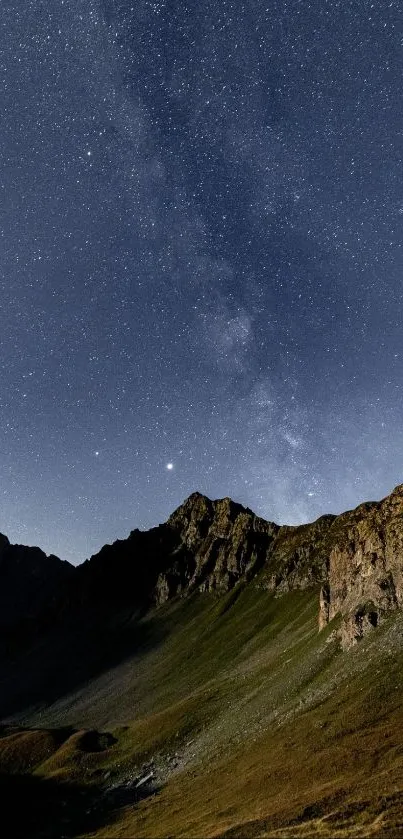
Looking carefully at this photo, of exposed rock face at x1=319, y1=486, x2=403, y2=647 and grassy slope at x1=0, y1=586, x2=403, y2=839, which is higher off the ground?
exposed rock face at x1=319, y1=486, x2=403, y2=647

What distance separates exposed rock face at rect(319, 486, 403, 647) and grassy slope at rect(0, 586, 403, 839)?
4517 millimetres

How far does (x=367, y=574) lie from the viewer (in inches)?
4001

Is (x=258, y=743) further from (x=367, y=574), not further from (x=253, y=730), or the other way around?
(x=367, y=574)

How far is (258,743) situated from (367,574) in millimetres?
45873

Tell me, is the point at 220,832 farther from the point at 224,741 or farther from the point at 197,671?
the point at 197,671

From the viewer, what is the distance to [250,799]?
4675 centimetres

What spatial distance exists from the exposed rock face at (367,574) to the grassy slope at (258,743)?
4.52m

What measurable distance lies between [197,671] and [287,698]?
68550mm

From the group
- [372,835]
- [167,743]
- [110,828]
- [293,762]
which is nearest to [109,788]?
[167,743]

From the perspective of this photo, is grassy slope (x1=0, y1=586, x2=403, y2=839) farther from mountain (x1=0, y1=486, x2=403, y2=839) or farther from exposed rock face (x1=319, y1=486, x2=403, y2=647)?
exposed rock face (x1=319, y1=486, x2=403, y2=647)

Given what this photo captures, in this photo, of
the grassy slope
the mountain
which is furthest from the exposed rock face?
the grassy slope

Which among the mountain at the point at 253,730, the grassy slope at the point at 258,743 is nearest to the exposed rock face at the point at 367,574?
the mountain at the point at 253,730

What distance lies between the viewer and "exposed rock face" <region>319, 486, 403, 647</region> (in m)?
83.9

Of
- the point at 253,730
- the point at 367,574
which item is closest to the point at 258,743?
the point at 253,730
